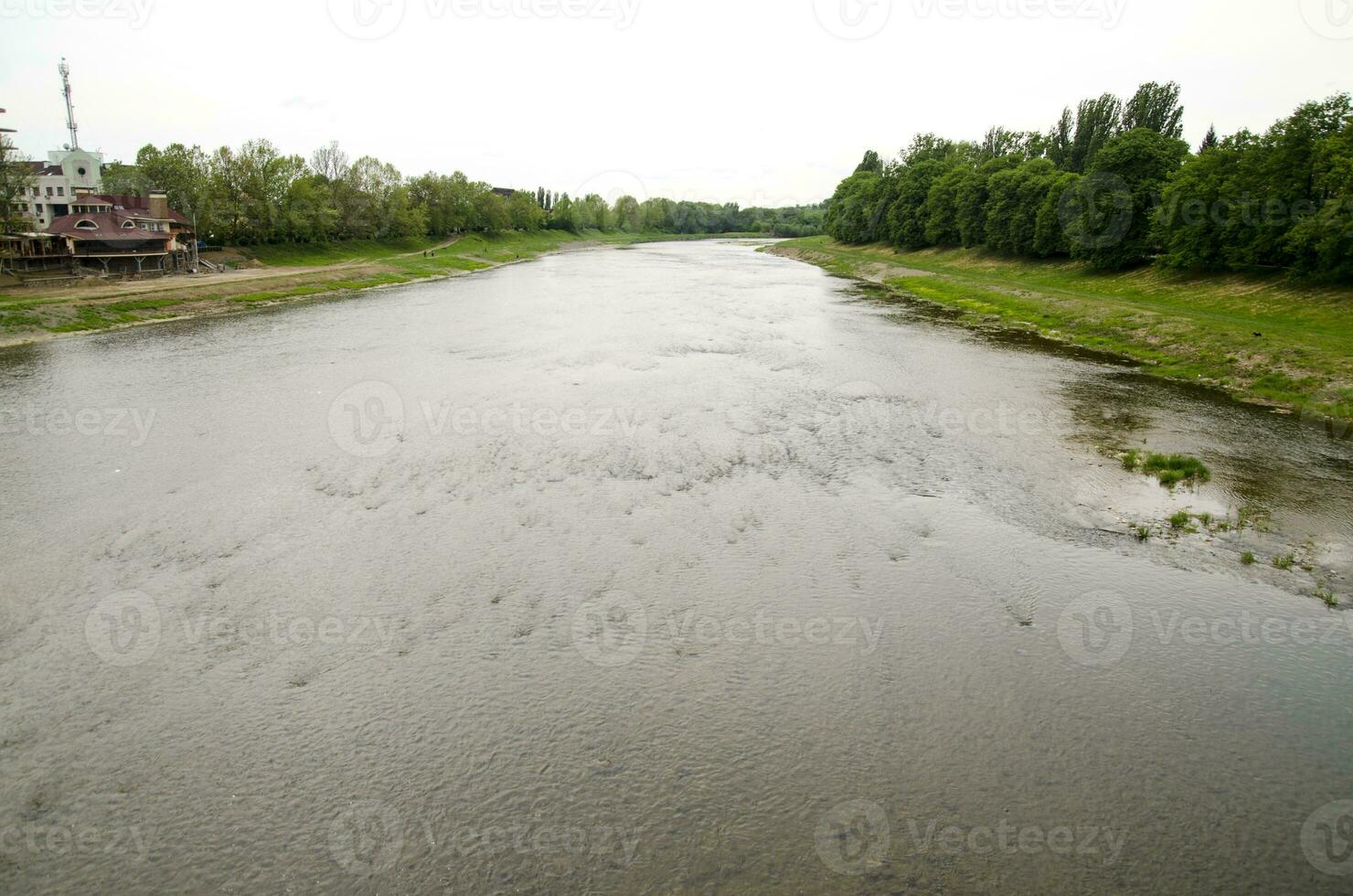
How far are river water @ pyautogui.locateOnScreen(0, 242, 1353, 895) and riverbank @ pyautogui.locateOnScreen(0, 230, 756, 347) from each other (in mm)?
22647

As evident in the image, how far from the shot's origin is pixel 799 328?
133 feet

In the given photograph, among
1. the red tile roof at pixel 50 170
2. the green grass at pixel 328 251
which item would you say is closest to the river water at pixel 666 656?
the green grass at pixel 328 251

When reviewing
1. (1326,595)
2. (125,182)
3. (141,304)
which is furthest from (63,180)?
(1326,595)

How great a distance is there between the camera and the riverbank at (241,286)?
39.2 m

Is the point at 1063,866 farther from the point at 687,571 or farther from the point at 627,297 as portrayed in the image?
the point at 627,297

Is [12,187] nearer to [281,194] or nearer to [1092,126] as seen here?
[281,194]

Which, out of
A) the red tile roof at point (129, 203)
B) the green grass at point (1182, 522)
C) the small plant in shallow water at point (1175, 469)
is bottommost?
the green grass at point (1182, 522)

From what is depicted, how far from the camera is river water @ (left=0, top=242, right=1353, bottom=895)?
7191 millimetres

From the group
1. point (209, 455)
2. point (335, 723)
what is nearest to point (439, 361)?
point (209, 455)

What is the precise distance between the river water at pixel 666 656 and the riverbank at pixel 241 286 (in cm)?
2265

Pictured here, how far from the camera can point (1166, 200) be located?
43.0m

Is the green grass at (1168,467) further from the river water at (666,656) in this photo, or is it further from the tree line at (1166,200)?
the tree line at (1166,200)

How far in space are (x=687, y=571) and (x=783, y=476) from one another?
5468mm

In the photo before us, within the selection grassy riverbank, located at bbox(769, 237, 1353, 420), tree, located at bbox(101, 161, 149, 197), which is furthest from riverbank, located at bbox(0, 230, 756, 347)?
grassy riverbank, located at bbox(769, 237, 1353, 420)
